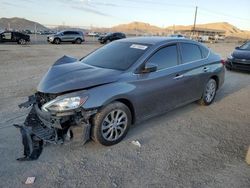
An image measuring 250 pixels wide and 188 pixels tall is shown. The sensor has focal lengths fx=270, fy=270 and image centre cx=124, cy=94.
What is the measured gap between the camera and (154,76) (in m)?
4.69

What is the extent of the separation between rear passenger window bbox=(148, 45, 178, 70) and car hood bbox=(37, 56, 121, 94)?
819 mm

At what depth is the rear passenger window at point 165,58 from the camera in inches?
190

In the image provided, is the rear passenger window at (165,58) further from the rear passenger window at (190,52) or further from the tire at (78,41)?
the tire at (78,41)

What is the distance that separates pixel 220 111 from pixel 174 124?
4.98ft

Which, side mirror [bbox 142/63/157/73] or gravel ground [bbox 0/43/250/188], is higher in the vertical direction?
side mirror [bbox 142/63/157/73]

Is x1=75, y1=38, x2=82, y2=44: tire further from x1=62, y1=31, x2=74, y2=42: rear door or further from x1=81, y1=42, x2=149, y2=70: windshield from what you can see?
x1=81, y1=42, x2=149, y2=70: windshield

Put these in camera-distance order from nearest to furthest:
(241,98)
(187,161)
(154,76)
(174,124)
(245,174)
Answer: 1. (245,174)
2. (187,161)
3. (154,76)
4. (174,124)
5. (241,98)

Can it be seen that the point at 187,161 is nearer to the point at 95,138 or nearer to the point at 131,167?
the point at 131,167

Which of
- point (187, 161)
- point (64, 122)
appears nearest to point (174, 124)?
point (187, 161)

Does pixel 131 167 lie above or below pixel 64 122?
below

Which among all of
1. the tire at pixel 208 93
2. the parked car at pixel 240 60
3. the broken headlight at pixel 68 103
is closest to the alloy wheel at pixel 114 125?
the broken headlight at pixel 68 103

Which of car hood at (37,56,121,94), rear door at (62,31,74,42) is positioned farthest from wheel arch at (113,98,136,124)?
rear door at (62,31,74,42)

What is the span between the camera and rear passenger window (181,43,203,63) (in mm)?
5490

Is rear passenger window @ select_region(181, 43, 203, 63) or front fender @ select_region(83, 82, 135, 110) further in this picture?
rear passenger window @ select_region(181, 43, 203, 63)
